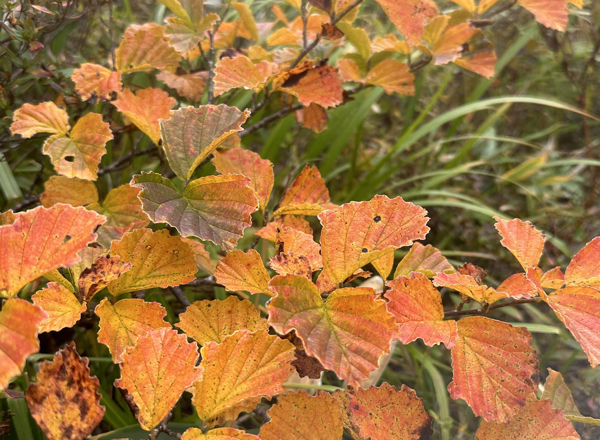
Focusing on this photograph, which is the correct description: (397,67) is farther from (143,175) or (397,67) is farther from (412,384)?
(412,384)

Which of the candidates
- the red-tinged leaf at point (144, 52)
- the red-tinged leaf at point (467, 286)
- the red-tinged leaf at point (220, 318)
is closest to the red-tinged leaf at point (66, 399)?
the red-tinged leaf at point (220, 318)

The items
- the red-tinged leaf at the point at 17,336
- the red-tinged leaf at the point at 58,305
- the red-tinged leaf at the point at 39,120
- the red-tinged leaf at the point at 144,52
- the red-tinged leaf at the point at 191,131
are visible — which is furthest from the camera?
the red-tinged leaf at the point at 144,52

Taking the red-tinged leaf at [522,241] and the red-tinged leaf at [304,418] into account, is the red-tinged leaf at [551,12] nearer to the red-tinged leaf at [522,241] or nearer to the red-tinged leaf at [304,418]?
the red-tinged leaf at [522,241]

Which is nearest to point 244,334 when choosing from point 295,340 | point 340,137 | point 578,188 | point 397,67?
point 295,340

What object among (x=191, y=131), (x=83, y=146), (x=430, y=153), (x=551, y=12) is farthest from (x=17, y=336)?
(x=430, y=153)

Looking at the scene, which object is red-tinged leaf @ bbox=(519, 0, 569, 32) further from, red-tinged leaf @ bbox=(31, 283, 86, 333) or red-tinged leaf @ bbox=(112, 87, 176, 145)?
red-tinged leaf @ bbox=(31, 283, 86, 333)

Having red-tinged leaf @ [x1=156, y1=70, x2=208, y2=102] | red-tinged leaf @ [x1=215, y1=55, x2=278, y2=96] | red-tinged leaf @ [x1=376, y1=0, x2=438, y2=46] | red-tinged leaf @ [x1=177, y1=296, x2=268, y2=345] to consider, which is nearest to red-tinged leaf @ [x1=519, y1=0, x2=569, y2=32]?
red-tinged leaf @ [x1=376, y1=0, x2=438, y2=46]

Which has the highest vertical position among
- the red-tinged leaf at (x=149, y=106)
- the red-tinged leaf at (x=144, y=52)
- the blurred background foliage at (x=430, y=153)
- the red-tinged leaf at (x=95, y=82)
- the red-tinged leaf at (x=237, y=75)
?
the red-tinged leaf at (x=237, y=75)
